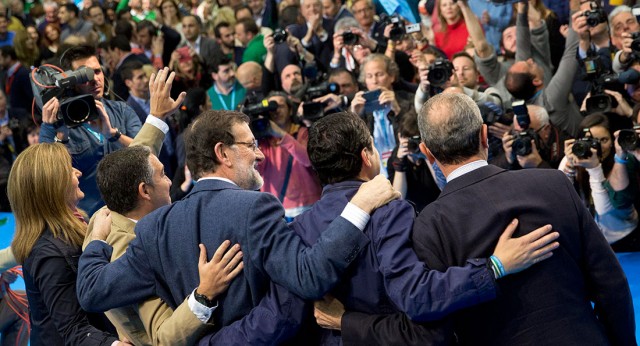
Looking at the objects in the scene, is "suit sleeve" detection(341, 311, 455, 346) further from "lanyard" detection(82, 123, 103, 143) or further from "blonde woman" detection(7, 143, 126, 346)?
"lanyard" detection(82, 123, 103, 143)

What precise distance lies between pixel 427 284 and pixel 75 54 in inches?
112

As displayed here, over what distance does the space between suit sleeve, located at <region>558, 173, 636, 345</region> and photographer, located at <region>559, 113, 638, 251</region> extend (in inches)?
96.2

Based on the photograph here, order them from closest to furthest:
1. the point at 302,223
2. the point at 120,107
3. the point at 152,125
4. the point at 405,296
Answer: the point at 405,296, the point at 302,223, the point at 152,125, the point at 120,107

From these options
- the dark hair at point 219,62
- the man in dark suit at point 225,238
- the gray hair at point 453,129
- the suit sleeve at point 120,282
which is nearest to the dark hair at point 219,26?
the dark hair at point 219,62

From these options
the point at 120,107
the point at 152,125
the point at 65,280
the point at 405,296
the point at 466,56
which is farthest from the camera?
the point at 466,56

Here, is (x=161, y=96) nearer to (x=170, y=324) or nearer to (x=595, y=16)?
(x=170, y=324)

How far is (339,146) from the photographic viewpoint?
2777mm

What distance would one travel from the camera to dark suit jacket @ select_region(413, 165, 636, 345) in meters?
2.58

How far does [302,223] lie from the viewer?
283cm

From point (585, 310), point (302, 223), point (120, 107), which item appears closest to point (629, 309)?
point (585, 310)

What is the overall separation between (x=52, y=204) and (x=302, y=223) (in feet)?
3.44

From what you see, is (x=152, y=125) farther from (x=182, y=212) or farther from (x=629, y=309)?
(x=629, y=309)

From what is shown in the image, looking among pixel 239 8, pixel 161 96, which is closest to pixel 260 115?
pixel 161 96

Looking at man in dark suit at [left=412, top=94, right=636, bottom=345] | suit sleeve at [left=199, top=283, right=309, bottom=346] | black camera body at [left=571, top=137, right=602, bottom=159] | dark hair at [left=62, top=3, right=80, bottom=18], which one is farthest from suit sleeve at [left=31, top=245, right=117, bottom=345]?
dark hair at [left=62, top=3, right=80, bottom=18]
